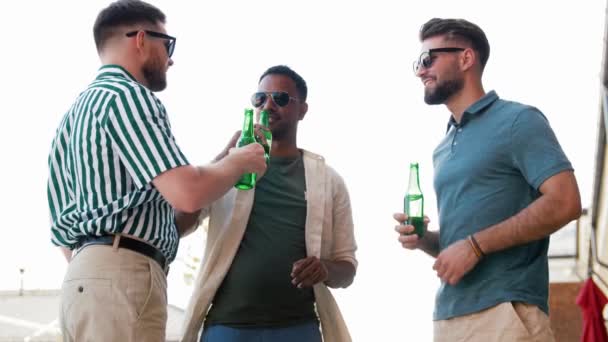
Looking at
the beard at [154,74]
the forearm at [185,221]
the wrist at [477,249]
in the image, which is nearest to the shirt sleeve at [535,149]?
the wrist at [477,249]

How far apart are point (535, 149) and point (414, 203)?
26.2 inches

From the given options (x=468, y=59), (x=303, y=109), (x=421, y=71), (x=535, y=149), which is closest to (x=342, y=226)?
(x=303, y=109)

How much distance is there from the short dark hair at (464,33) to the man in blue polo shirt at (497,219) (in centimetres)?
26

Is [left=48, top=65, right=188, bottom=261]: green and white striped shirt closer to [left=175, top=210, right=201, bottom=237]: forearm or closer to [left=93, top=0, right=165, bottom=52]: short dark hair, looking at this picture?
[left=93, top=0, right=165, bottom=52]: short dark hair

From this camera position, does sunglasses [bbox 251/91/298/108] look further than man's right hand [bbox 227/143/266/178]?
Yes

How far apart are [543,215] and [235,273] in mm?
1283

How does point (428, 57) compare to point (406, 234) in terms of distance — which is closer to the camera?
point (406, 234)

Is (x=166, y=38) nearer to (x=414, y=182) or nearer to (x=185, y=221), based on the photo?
(x=185, y=221)

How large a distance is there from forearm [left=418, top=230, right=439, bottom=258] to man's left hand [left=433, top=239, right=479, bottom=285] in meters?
0.34

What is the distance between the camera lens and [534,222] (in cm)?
226

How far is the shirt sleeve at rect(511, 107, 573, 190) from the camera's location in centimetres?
231

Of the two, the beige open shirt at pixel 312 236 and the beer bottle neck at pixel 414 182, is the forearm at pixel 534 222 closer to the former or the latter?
the beer bottle neck at pixel 414 182

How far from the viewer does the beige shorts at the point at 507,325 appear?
2.24m

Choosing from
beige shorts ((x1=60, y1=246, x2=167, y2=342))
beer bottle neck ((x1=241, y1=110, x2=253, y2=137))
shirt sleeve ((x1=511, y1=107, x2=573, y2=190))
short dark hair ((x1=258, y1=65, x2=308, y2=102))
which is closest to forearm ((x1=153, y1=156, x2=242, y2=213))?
beige shorts ((x1=60, y1=246, x2=167, y2=342))
